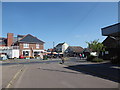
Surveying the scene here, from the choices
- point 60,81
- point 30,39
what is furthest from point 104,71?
point 30,39

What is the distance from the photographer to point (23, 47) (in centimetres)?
4856

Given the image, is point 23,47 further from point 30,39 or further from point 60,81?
point 60,81

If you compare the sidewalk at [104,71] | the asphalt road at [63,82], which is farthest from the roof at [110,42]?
the asphalt road at [63,82]

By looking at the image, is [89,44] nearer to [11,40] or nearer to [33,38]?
[33,38]

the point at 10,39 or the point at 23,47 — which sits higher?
the point at 10,39

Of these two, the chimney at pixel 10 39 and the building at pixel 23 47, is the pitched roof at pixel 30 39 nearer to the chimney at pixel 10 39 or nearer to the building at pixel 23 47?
the building at pixel 23 47

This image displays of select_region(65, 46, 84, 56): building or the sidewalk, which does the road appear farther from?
select_region(65, 46, 84, 56): building

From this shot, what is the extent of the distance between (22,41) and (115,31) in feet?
127

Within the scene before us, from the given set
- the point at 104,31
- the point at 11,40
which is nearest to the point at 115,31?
the point at 104,31

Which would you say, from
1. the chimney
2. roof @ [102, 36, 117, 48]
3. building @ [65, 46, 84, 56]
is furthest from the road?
building @ [65, 46, 84, 56]

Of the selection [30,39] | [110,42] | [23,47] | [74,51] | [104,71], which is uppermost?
[30,39]

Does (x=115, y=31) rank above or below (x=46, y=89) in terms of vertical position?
above

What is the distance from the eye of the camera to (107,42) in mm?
32750

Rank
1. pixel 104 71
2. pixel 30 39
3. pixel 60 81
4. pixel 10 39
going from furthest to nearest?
pixel 10 39 → pixel 30 39 → pixel 104 71 → pixel 60 81
